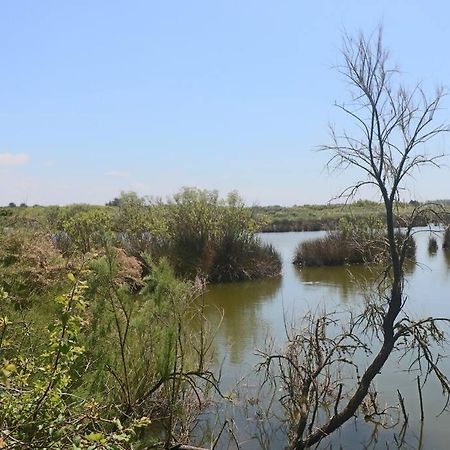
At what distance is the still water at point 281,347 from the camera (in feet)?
18.6

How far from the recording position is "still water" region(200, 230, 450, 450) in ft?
18.6

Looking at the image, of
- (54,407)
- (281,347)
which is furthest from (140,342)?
(54,407)

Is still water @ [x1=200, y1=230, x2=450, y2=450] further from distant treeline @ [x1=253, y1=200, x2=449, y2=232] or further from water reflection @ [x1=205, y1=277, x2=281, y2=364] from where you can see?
distant treeline @ [x1=253, y1=200, x2=449, y2=232]

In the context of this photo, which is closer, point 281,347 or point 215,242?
point 281,347

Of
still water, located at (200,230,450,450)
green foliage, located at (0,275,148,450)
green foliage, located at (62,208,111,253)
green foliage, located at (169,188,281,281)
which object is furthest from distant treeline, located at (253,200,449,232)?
green foliage, located at (62,208,111,253)

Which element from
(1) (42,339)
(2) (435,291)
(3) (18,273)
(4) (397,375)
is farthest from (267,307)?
(1) (42,339)

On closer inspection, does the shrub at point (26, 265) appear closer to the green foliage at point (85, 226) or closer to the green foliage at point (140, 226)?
the green foliage at point (85, 226)

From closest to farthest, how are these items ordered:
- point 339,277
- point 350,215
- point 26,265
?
point 26,265 < point 350,215 < point 339,277

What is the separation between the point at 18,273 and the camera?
619 cm

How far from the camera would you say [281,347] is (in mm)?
7750

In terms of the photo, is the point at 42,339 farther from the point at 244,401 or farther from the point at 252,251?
the point at 252,251

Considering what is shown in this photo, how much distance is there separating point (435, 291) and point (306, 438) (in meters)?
9.31

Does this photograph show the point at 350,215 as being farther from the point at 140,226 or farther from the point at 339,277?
the point at 140,226

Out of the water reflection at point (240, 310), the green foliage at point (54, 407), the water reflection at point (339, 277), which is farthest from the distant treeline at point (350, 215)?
the green foliage at point (54, 407)
